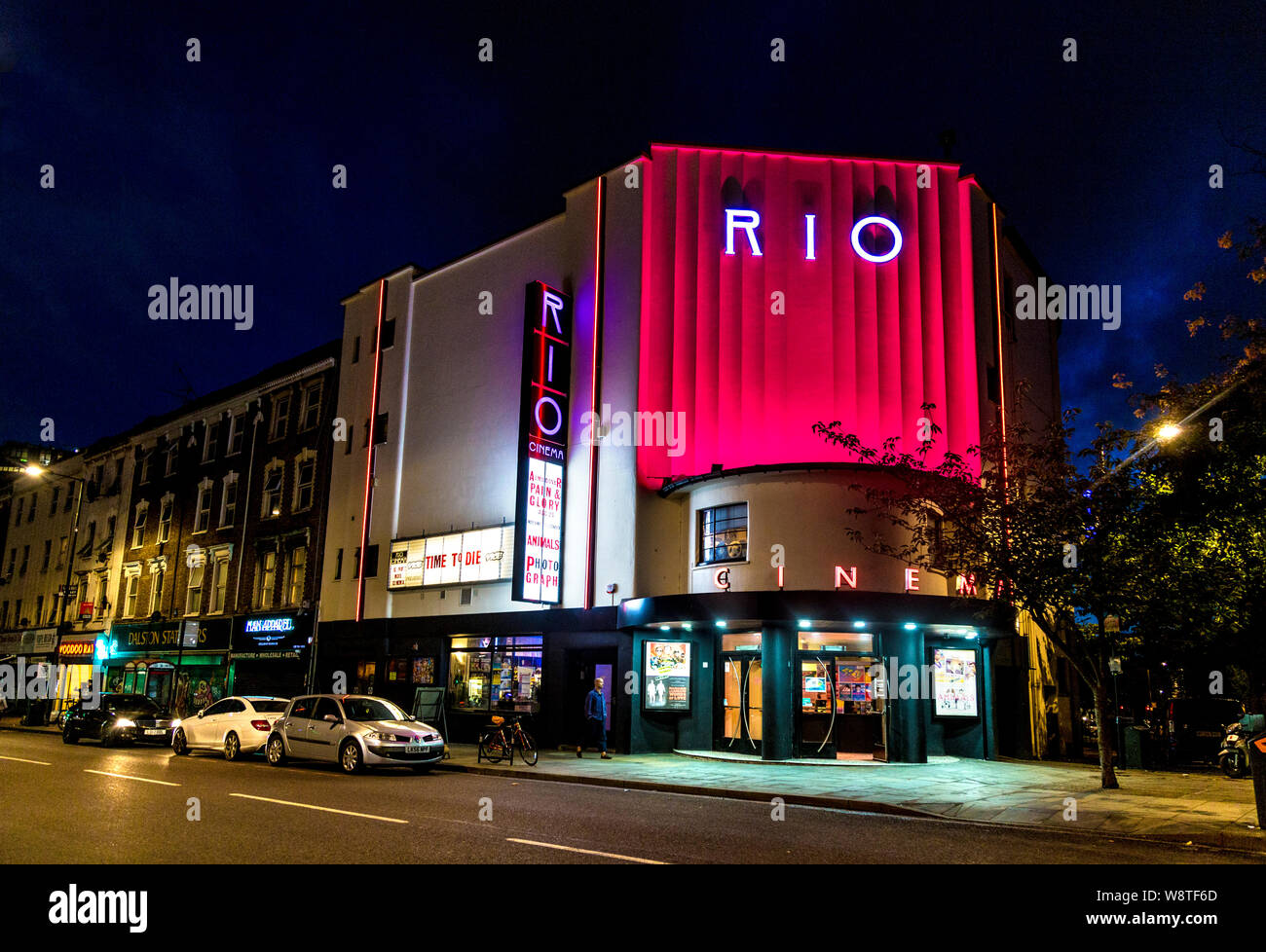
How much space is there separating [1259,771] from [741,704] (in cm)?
1158

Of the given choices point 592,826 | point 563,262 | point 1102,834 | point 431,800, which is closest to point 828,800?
point 1102,834

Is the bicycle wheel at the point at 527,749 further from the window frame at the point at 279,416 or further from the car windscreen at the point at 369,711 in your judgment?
the window frame at the point at 279,416

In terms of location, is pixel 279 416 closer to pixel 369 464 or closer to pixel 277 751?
pixel 369 464

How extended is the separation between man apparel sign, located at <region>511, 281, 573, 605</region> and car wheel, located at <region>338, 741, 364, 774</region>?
21.9 ft

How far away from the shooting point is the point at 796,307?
950 inches

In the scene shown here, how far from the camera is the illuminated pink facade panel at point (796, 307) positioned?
23641mm

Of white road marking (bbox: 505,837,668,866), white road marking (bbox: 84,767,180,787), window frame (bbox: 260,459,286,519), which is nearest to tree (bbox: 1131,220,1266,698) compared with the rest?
white road marking (bbox: 505,837,668,866)

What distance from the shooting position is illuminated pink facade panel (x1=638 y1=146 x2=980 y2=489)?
77.6ft

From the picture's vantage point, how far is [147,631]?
40.8 metres

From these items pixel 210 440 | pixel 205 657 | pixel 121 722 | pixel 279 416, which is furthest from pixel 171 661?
pixel 121 722

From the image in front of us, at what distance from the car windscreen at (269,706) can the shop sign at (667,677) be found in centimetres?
871

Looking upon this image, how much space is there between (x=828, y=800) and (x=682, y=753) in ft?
27.3
